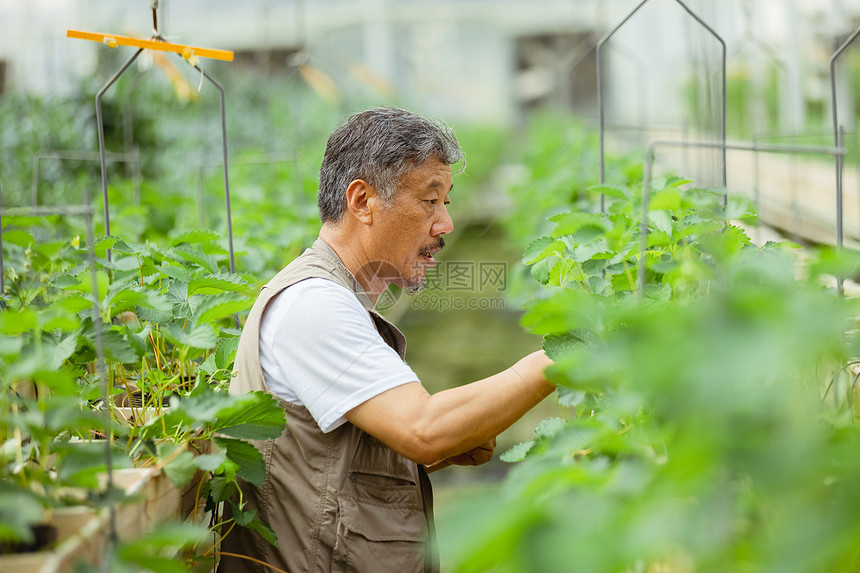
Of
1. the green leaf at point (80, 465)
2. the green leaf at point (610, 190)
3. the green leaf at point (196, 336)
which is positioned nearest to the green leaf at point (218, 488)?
the green leaf at point (196, 336)

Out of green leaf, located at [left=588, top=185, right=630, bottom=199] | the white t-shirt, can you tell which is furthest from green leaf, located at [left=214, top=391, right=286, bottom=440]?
green leaf, located at [left=588, top=185, right=630, bottom=199]

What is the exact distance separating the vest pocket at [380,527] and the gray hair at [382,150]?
404mm

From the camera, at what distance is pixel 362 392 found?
36.7 inches

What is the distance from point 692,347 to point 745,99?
6.44 metres

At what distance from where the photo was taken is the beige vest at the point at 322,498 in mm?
979

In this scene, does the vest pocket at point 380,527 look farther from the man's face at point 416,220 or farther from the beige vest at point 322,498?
the man's face at point 416,220

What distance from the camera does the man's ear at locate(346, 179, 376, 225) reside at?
3.74 ft

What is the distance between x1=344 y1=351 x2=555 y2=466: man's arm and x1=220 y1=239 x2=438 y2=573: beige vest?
9cm

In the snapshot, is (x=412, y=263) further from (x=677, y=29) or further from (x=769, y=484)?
(x=677, y=29)

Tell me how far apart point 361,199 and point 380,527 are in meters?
0.46

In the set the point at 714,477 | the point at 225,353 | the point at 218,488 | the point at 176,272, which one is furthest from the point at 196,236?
the point at 714,477

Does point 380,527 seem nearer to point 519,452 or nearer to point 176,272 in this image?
point 519,452

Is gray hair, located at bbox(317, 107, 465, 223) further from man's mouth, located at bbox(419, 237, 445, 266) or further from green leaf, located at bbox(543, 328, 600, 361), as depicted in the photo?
green leaf, located at bbox(543, 328, 600, 361)

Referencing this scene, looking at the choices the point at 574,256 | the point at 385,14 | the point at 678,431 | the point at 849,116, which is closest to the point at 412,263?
the point at 574,256
